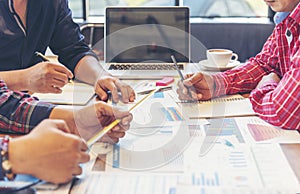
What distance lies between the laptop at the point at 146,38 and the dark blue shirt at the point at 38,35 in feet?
0.73

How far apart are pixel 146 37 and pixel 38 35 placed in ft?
1.79

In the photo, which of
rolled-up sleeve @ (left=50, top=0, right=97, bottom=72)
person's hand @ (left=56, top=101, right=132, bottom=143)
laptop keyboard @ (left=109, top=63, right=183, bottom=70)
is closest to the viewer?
person's hand @ (left=56, top=101, right=132, bottom=143)

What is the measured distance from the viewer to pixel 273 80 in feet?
4.99

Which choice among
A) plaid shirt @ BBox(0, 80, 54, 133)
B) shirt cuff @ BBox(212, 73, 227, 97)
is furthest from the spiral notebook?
plaid shirt @ BBox(0, 80, 54, 133)

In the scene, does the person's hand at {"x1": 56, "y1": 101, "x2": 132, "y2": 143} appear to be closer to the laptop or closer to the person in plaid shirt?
the person in plaid shirt

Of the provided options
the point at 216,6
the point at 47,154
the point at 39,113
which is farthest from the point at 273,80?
the point at 216,6

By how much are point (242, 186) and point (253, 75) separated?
777mm

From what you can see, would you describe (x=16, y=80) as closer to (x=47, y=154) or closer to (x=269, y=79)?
(x=47, y=154)

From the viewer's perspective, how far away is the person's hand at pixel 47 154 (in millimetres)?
859

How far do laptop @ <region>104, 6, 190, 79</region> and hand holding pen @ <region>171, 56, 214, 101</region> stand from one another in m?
0.42

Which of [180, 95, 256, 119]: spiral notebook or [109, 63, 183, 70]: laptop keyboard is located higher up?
[109, 63, 183, 70]: laptop keyboard

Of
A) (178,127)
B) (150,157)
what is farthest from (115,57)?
(150,157)

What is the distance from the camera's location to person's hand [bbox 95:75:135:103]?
4.78 feet

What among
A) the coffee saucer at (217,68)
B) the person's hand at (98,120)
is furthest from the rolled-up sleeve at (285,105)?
the coffee saucer at (217,68)
